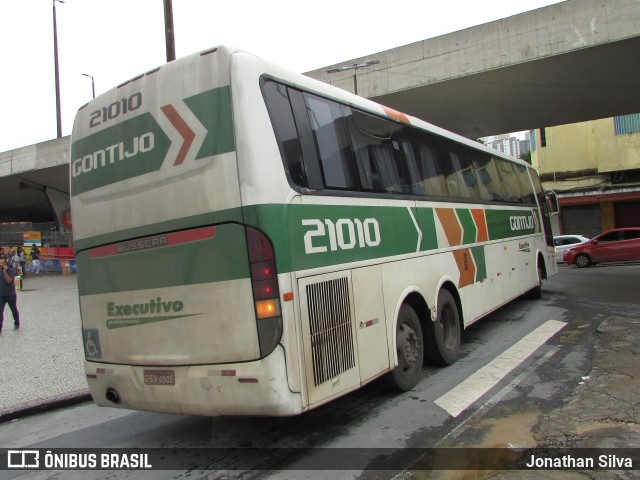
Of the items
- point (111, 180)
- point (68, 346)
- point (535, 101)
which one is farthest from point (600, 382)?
point (535, 101)

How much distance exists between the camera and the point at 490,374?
6.00 m

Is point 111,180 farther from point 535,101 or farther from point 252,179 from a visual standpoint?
point 535,101

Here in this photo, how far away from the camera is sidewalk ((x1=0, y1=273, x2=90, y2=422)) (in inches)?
234

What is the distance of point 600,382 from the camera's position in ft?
17.8

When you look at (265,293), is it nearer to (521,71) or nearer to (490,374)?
(490,374)

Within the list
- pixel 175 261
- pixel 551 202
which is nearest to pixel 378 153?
pixel 175 261

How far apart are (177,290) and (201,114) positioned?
1.42 metres

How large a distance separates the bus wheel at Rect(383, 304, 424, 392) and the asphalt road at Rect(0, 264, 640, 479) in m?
0.14

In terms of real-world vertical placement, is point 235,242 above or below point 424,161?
below

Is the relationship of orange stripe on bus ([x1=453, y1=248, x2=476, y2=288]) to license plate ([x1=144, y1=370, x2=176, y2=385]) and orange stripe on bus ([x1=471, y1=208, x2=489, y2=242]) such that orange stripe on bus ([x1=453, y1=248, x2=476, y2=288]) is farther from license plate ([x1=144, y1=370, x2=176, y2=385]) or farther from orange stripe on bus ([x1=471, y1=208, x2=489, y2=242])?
license plate ([x1=144, y1=370, x2=176, y2=385])

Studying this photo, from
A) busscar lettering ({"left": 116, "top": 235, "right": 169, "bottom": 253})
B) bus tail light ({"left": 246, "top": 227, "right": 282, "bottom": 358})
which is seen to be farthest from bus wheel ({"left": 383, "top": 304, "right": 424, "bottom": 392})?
busscar lettering ({"left": 116, "top": 235, "right": 169, "bottom": 253})

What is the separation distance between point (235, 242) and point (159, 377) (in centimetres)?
134

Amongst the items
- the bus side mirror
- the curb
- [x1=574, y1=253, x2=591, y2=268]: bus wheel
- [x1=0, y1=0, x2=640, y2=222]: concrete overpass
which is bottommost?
[x1=574, y1=253, x2=591, y2=268]: bus wheel

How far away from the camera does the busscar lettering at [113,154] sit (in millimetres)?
4161
